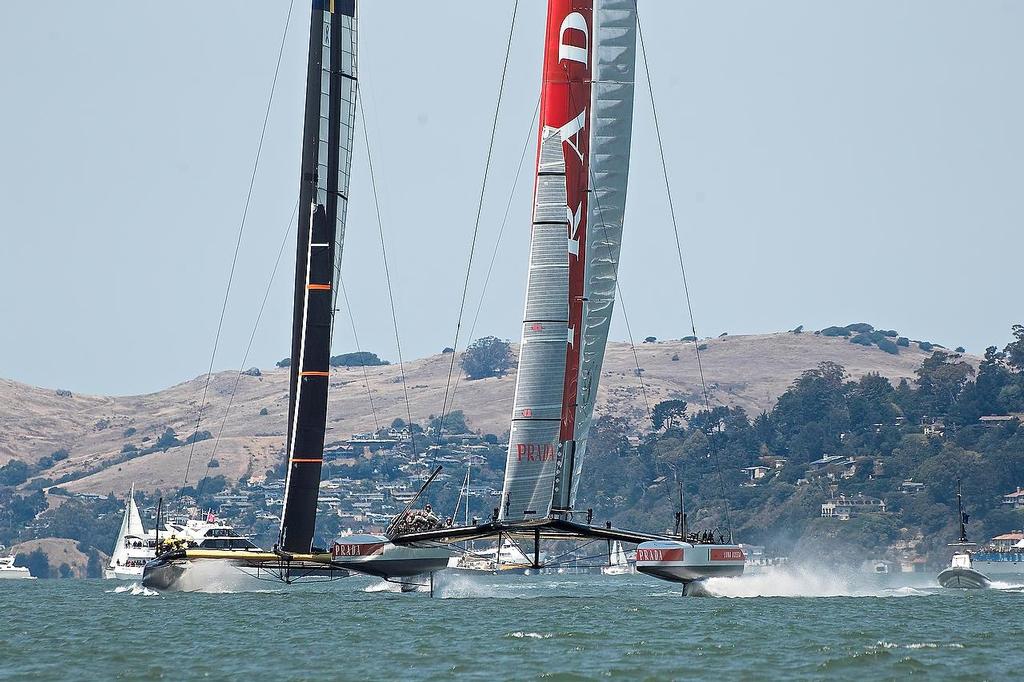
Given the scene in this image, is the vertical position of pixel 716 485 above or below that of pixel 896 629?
above

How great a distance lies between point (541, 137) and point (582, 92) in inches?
67.3

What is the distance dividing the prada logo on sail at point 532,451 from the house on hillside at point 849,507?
446 feet

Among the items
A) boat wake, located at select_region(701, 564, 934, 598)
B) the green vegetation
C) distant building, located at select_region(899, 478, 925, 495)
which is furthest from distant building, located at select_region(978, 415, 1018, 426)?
boat wake, located at select_region(701, 564, 934, 598)

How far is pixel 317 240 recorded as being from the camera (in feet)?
186

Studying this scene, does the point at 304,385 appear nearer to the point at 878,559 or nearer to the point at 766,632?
the point at 766,632

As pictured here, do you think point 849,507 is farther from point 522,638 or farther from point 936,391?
point 522,638

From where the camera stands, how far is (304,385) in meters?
54.6

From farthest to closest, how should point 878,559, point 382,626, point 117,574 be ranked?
point 878,559
point 117,574
point 382,626

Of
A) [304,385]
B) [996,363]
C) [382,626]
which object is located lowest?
[382,626]

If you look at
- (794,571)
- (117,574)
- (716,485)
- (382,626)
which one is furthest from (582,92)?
(716,485)

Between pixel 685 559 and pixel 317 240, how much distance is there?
51.3ft

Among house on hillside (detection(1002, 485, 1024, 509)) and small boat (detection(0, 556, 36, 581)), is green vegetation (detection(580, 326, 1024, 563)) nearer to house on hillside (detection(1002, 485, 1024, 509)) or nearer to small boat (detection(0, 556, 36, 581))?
house on hillside (detection(1002, 485, 1024, 509))

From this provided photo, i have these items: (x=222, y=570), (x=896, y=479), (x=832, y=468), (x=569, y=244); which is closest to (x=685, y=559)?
(x=569, y=244)

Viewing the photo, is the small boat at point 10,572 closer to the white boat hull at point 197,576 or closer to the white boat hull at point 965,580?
the white boat hull at point 965,580
